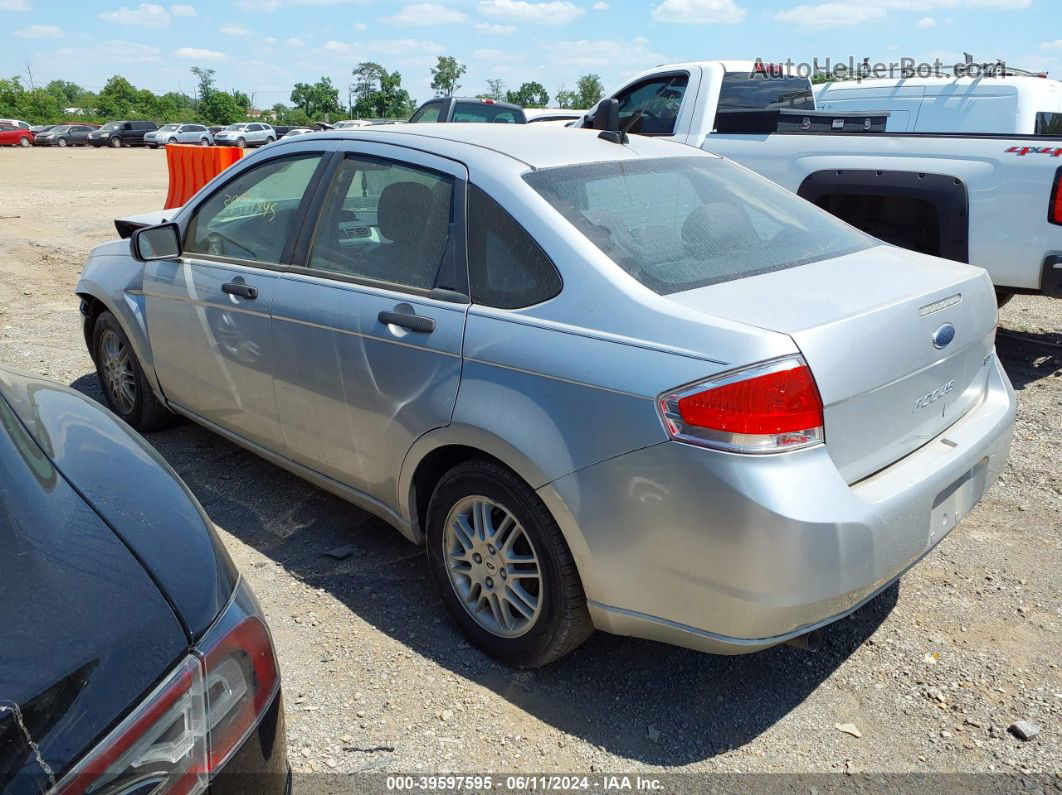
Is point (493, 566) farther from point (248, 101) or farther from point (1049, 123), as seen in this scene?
point (248, 101)

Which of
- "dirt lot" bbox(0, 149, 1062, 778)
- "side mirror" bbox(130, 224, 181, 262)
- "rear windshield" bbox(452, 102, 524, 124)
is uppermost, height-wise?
"rear windshield" bbox(452, 102, 524, 124)

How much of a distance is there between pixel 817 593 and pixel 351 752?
1466 millimetres

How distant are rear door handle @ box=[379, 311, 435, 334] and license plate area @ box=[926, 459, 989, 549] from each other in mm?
1728

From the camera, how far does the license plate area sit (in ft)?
8.96

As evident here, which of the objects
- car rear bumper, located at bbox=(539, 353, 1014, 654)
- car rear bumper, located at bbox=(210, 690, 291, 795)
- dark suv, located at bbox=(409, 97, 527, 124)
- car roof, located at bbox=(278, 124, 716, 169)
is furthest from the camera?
dark suv, located at bbox=(409, 97, 527, 124)

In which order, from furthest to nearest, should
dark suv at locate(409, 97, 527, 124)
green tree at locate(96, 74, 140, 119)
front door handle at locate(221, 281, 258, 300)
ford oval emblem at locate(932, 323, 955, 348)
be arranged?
green tree at locate(96, 74, 140, 119) < dark suv at locate(409, 97, 527, 124) < front door handle at locate(221, 281, 258, 300) < ford oval emblem at locate(932, 323, 955, 348)

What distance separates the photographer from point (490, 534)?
2.96 m

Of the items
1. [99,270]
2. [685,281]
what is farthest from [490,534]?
[99,270]

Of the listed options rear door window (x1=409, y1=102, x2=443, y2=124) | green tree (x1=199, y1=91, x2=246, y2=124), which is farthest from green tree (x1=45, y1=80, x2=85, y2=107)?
rear door window (x1=409, y1=102, x2=443, y2=124)

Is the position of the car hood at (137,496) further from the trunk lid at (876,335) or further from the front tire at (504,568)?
the trunk lid at (876,335)

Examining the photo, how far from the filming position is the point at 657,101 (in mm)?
8328

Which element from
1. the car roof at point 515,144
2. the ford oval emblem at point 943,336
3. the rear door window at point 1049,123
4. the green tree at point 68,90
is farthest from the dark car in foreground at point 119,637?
the green tree at point 68,90

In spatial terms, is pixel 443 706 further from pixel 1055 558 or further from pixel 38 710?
pixel 1055 558

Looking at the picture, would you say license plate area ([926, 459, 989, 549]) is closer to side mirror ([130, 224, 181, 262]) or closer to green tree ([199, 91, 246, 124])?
side mirror ([130, 224, 181, 262])
